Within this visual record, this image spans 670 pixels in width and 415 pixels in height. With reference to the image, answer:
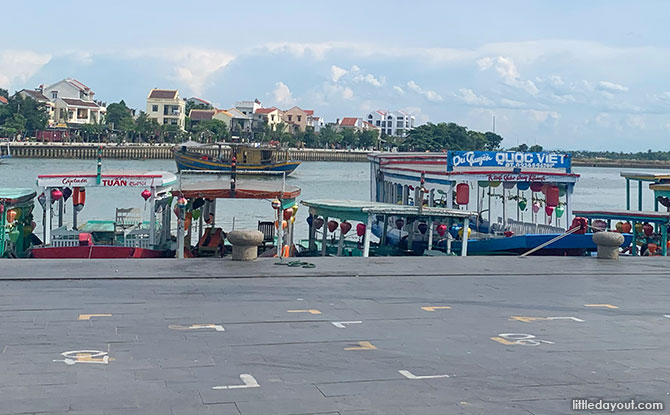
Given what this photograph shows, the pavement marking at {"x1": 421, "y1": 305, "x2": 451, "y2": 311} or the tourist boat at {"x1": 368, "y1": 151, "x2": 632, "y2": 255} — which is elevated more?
the tourist boat at {"x1": 368, "y1": 151, "x2": 632, "y2": 255}

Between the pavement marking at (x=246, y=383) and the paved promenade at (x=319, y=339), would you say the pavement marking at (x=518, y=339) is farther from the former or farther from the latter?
the pavement marking at (x=246, y=383)

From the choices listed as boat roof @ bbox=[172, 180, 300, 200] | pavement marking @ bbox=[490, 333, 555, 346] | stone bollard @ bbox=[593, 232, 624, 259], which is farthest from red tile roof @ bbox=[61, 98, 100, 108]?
pavement marking @ bbox=[490, 333, 555, 346]

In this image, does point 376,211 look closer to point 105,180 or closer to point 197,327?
point 105,180

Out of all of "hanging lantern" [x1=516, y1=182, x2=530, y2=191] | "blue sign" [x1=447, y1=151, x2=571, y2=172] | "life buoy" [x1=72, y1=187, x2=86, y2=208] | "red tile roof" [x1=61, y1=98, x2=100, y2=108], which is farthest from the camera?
"red tile roof" [x1=61, y1=98, x2=100, y2=108]

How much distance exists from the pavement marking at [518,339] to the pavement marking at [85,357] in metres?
5.24

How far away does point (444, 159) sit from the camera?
3133 cm

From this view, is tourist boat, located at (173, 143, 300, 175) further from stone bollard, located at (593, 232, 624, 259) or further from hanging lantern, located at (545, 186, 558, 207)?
stone bollard, located at (593, 232, 624, 259)

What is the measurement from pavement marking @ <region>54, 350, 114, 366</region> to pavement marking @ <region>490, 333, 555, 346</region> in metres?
5.24

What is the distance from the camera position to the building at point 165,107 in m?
134

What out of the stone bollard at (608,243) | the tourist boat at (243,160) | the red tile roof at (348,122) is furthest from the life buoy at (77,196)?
the red tile roof at (348,122)

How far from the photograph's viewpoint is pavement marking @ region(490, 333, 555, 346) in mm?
11719

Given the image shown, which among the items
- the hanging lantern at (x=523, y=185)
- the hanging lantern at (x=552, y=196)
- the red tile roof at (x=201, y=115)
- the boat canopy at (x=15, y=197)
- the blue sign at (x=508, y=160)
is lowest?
the boat canopy at (x=15, y=197)

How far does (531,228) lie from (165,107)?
112444mm

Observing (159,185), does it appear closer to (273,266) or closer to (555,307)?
(273,266)
